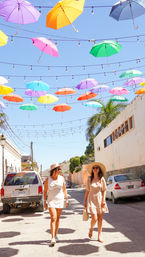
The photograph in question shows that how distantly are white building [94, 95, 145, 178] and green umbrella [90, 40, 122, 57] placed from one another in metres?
6.76

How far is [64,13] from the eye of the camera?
8.99 meters

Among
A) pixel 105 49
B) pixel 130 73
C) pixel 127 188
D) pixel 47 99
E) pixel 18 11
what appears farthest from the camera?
pixel 47 99

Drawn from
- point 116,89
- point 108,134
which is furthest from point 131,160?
point 108,134

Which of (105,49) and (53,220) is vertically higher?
(105,49)

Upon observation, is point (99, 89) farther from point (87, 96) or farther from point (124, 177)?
point (124, 177)

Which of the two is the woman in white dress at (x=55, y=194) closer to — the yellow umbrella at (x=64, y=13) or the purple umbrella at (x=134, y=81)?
the yellow umbrella at (x=64, y=13)

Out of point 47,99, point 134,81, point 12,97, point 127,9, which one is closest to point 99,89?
point 134,81

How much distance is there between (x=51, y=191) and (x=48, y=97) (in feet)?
34.0

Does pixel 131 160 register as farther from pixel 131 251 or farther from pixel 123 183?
pixel 131 251

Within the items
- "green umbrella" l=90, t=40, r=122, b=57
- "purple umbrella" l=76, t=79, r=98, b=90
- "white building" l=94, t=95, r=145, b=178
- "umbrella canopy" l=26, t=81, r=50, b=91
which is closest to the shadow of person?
"green umbrella" l=90, t=40, r=122, b=57

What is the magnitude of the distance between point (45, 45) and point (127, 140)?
13.5m

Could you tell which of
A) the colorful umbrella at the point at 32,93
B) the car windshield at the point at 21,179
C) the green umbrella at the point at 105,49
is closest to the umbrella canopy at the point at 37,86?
the colorful umbrella at the point at 32,93

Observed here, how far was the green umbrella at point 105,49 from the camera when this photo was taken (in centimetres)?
1158

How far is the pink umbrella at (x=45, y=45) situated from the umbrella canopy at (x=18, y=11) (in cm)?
115
